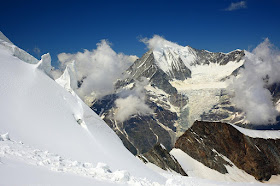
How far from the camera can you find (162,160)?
8162cm

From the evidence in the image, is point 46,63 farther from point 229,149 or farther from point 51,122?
point 229,149

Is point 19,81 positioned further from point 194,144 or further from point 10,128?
point 194,144

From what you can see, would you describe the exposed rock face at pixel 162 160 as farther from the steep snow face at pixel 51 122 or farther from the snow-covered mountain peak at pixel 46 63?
the steep snow face at pixel 51 122

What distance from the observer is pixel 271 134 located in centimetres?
11588

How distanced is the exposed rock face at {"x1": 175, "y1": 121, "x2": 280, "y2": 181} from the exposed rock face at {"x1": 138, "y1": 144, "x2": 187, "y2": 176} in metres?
15.4

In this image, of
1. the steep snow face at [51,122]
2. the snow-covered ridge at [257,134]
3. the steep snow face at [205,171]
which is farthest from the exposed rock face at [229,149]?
the steep snow face at [51,122]

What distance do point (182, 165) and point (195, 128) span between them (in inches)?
923

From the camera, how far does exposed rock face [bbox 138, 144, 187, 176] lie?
7975 cm

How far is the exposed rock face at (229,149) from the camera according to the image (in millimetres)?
97125

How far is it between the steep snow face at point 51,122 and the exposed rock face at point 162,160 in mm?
52122

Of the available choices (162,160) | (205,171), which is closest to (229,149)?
(205,171)

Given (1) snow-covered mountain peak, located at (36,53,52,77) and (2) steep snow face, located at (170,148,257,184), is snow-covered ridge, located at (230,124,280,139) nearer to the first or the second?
(2) steep snow face, located at (170,148,257,184)

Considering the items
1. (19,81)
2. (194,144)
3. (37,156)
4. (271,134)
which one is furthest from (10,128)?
(271,134)


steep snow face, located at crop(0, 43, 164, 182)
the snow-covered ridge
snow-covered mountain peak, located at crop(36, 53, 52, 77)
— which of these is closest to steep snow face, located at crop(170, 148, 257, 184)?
the snow-covered ridge
